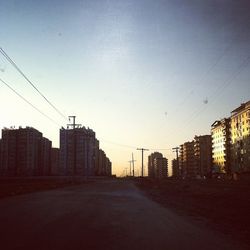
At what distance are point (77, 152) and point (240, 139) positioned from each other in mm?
64901

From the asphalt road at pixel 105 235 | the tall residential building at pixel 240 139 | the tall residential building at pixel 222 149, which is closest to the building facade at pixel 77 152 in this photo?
the tall residential building at pixel 222 149

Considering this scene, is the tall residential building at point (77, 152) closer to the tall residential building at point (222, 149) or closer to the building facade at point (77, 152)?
the building facade at point (77, 152)

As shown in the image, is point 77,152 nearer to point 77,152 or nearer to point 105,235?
point 77,152

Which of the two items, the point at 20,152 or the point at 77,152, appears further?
the point at 20,152

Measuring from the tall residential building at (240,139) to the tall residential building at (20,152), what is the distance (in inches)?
3258

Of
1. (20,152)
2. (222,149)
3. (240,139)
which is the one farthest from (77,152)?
(240,139)

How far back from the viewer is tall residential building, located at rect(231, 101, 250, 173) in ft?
472

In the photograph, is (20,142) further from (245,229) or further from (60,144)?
(245,229)

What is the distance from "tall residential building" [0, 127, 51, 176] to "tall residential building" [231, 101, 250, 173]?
8274 centimetres

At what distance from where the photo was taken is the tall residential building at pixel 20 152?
17662 cm

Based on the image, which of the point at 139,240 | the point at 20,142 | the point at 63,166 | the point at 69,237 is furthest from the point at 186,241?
the point at 20,142

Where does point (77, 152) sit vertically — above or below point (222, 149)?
below

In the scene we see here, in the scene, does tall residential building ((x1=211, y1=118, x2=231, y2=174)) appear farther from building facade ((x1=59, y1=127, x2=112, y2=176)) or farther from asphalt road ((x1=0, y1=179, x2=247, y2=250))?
asphalt road ((x1=0, y1=179, x2=247, y2=250))

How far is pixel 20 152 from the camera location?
7101 inches
